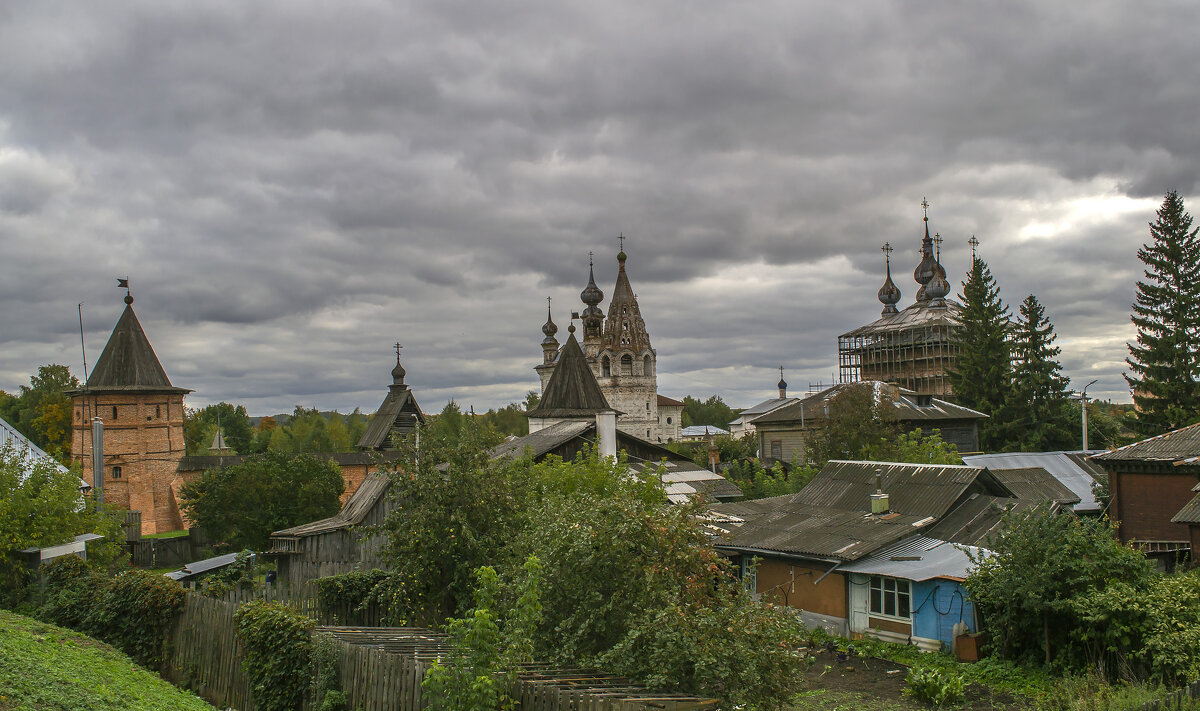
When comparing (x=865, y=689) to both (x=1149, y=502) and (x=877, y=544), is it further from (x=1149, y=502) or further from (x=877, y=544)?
(x=1149, y=502)

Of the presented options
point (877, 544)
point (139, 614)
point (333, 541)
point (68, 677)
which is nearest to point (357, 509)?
point (333, 541)

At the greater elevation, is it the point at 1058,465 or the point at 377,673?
the point at 1058,465

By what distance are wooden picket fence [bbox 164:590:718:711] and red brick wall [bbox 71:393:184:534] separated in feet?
107

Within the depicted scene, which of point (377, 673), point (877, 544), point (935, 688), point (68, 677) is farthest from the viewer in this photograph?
point (877, 544)

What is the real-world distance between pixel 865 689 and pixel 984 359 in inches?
1695

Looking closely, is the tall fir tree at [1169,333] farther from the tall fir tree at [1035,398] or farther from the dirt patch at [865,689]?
the dirt patch at [865,689]

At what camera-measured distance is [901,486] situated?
23312 millimetres

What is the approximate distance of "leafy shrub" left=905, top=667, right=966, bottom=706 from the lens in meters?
13.4

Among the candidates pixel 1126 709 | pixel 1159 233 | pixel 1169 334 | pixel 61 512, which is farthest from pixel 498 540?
pixel 1159 233

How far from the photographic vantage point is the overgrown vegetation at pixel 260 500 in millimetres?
32156

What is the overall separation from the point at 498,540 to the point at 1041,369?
48248 mm

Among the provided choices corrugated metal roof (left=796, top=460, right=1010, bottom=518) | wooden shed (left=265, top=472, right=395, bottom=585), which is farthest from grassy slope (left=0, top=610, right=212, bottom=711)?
corrugated metal roof (left=796, top=460, right=1010, bottom=518)

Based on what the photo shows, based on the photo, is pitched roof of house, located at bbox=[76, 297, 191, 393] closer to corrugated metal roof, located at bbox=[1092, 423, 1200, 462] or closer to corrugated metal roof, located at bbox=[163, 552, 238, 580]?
corrugated metal roof, located at bbox=[163, 552, 238, 580]

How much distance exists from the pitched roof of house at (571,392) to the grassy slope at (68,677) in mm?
40724
